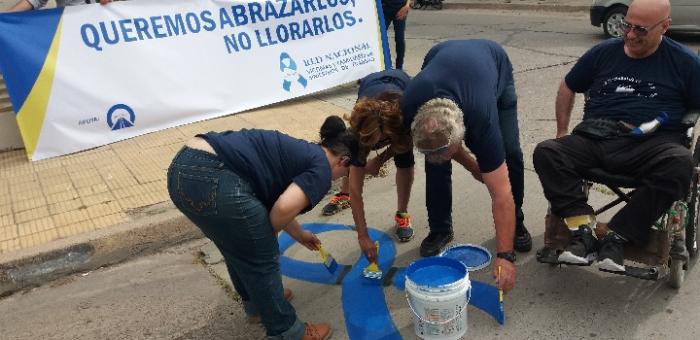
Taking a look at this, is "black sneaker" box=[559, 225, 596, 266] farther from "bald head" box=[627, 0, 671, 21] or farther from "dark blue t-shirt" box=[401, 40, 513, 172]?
"bald head" box=[627, 0, 671, 21]

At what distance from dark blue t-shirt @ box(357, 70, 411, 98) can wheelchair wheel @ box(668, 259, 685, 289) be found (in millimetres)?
1522

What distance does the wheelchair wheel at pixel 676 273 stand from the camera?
2711 millimetres

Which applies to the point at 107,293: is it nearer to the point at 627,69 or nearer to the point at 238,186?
the point at 238,186

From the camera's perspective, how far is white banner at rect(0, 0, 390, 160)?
4906 millimetres

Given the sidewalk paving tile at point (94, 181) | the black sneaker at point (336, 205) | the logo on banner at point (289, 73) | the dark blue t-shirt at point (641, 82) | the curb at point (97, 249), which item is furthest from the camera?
the logo on banner at point (289, 73)

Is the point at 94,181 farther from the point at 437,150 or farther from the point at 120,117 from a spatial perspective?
the point at 437,150

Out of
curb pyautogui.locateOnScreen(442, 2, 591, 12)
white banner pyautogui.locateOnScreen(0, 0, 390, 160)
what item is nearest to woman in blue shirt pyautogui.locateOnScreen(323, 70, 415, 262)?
white banner pyautogui.locateOnScreen(0, 0, 390, 160)

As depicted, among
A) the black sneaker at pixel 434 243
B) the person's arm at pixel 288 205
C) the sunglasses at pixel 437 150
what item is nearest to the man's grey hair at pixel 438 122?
the sunglasses at pixel 437 150

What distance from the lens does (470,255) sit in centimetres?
332

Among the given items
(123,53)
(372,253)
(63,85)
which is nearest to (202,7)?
(123,53)

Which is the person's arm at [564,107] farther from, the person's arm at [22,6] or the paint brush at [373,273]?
the person's arm at [22,6]

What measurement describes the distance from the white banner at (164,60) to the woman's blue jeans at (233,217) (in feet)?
10.3

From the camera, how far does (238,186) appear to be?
7.64 ft

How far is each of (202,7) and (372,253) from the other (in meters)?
3.66
